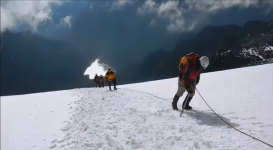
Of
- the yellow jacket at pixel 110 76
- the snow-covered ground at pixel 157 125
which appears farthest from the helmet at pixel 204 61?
the yellow jacket at pixel 110 76

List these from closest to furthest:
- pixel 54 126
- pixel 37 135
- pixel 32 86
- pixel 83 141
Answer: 1. pixel 83 141
2. pixel 37 135
3. pixel 54 126
4. pixel 32 86

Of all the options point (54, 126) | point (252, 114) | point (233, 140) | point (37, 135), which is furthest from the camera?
point (54, 126)

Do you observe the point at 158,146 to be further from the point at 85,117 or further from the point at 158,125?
the point at 85,117

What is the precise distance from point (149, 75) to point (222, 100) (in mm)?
125944

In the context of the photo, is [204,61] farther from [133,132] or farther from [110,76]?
[110,76]

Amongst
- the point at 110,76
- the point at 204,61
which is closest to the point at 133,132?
the point at 204,61

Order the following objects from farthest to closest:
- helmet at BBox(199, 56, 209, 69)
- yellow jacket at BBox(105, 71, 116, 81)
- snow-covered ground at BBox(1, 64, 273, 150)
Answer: yellow jacket at BBox(105, 71, 116, 81), helmet at BBox(199, 56, 209, 69), snow-covered ground at BBox(1, 64, 273, 150)

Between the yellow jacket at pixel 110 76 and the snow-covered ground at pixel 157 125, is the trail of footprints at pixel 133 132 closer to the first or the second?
the snow-covered ground at pixel 157 125

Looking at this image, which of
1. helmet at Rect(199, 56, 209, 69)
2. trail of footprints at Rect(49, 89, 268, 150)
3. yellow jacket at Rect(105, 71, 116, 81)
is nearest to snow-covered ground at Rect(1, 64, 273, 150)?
trail of footprints at Rect(49, 89, 268, 150)

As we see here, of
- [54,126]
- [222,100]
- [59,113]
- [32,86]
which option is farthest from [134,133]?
[32,86]

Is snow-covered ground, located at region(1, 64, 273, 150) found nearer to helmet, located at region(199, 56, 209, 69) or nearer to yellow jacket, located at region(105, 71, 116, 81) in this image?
helmet, located at region(199, 56, 209, 69)

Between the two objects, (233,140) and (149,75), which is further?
(149,75)

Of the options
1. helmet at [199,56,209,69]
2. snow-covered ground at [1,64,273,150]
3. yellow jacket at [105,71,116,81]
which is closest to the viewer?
snow-covered ground at [1,64,273,150]

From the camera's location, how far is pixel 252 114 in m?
6.29
